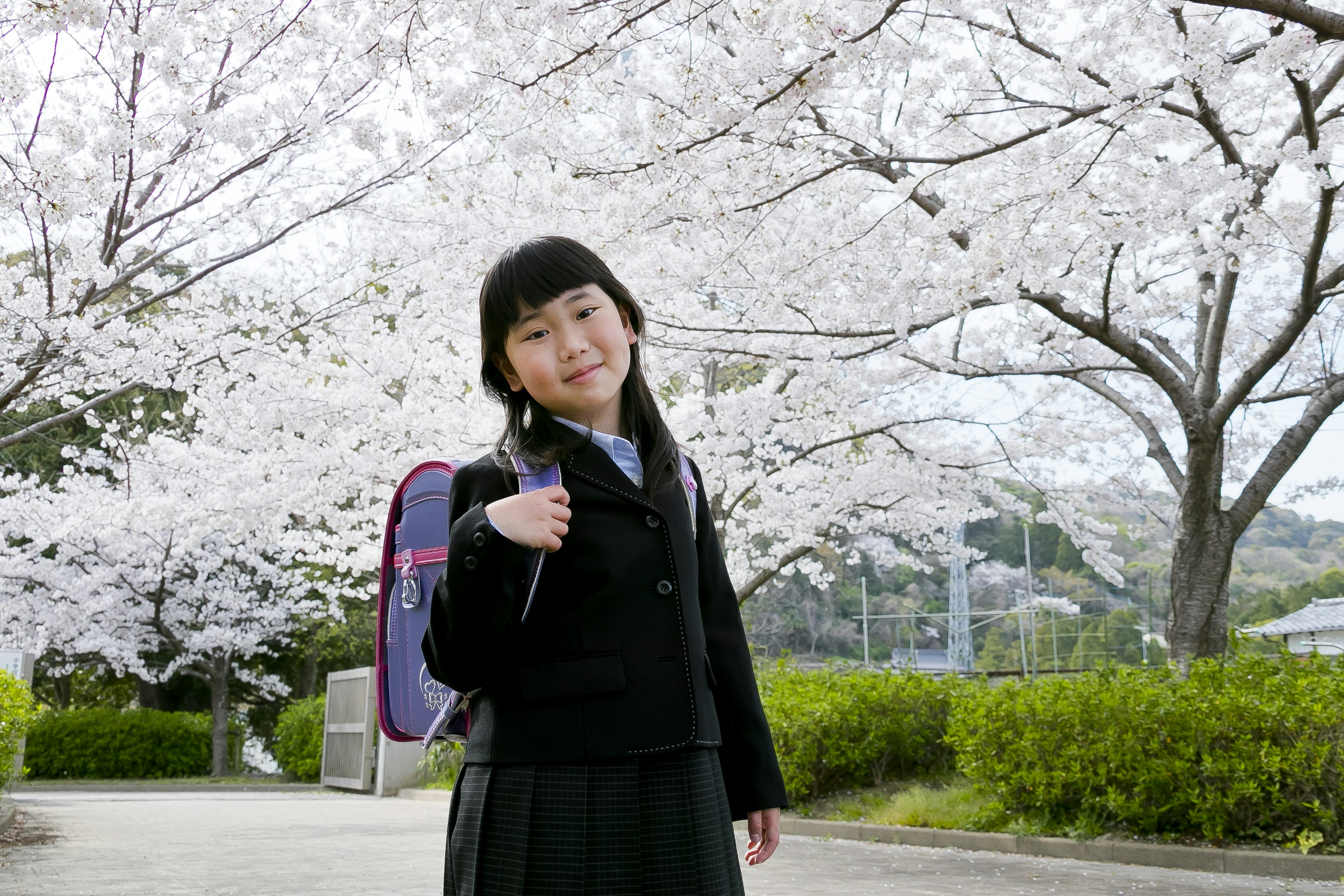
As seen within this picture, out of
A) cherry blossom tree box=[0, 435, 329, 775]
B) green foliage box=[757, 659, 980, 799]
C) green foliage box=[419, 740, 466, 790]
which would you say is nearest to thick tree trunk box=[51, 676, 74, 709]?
cherry blossom tree box=[0, 435, 329, 775]

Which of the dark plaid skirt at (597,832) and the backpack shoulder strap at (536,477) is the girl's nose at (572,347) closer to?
the backpack shoulder strap at (536,477)

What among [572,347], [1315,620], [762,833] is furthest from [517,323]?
[1315,620]

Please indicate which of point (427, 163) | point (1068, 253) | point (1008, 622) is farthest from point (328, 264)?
point (1008, 622)

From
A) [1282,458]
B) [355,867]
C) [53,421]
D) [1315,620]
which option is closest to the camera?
[355,867]

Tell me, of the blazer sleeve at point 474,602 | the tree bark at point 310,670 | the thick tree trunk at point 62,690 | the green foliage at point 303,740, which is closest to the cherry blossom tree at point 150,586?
the tree bark at point 310,670

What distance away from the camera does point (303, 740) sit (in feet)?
53.6

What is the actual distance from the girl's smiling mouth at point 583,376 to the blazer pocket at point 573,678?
1.31ft

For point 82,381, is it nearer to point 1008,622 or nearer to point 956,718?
point 956,718

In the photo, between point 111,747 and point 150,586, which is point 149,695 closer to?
point 111,747

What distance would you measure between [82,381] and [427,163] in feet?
10.3

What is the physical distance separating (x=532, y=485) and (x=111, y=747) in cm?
1818

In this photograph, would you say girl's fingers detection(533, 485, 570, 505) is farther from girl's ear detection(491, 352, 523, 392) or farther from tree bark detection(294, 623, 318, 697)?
tree bark detection(294, 623, 318, 697)

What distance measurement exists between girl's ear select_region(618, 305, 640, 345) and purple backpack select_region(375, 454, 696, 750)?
0.21 metres

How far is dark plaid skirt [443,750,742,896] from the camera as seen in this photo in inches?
50.6
